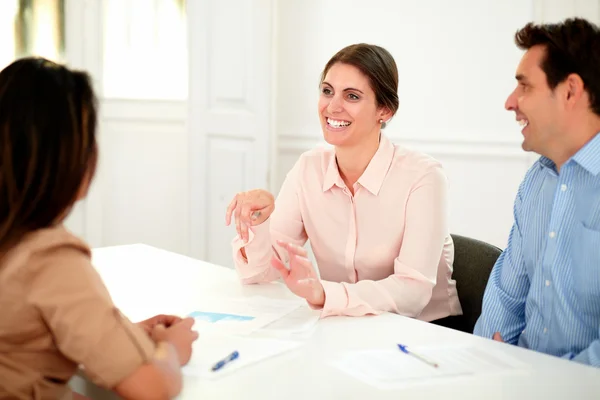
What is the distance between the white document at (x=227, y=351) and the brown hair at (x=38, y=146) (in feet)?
1.32

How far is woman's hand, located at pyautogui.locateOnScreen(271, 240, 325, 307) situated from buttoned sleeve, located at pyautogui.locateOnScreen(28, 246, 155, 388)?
2.11 ft

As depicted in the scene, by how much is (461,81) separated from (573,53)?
2034mm

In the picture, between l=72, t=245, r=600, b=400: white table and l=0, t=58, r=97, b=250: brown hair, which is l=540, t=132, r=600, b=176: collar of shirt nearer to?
l=72, t=245, r=600, b=400: white table

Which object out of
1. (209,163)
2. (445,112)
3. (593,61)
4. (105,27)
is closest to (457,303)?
(593,61)

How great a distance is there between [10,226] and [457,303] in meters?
1.40

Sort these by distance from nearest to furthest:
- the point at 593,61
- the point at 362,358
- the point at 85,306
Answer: the point at 85,306 → the point at 362,358 → the point at 593,61

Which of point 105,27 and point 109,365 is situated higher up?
point 105,27

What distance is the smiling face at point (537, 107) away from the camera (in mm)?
1740

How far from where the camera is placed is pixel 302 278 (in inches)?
68.4

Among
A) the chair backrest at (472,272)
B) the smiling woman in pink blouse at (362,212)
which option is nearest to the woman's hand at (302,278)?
the smiling woman in pink blouse at (362,212)

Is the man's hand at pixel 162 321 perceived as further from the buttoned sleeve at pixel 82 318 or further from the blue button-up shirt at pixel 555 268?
the blue button-up shirt at pixel 555 268

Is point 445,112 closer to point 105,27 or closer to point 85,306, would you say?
point 105,27

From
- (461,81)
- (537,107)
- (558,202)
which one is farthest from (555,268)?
(461,81)

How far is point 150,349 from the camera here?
1.15m
